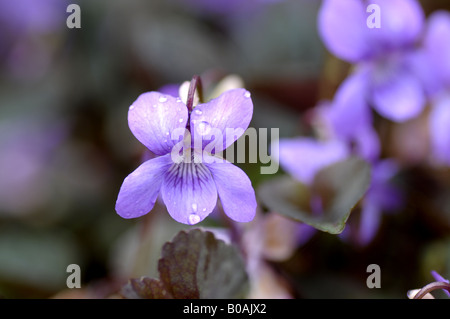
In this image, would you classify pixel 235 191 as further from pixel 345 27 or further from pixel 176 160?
pixel 345 27

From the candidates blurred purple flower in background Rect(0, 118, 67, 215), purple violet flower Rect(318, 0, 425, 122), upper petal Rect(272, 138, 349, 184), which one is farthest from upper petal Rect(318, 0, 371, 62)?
blurred purple flower in background Rect(0, 118, 67, 215)

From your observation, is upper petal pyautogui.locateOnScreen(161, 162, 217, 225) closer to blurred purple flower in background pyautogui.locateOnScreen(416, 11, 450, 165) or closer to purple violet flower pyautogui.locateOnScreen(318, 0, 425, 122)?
purple violet flower pyautogui.locateOnScreen(318, 0, 425, 122)

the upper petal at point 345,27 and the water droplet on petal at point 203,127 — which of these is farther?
A: the upper petal at point 345,27

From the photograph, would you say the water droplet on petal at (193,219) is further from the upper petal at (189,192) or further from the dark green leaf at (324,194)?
the dark green leaf at (324,194)

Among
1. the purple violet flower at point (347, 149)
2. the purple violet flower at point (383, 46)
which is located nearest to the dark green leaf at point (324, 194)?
the purple violet flower at point (347, 149)
